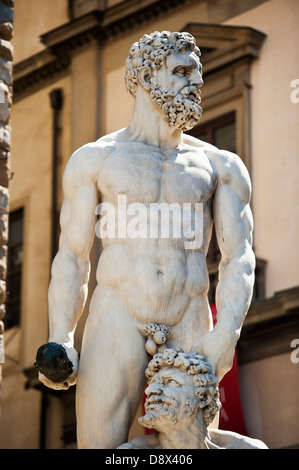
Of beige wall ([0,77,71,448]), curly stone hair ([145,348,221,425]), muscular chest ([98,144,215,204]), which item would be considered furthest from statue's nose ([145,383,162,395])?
beige wall ([0,77,71,448])

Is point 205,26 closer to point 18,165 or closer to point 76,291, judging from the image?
point 18,165

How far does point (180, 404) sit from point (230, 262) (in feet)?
3.02

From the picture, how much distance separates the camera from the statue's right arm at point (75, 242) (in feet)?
22.4

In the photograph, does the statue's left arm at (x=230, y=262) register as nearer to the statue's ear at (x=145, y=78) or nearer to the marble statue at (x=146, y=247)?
the marble statue at (x=146, y=247)

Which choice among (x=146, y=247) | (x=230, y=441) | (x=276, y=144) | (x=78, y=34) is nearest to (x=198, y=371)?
(x=230, y=441)

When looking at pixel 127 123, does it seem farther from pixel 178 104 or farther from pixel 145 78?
pixel 178 104

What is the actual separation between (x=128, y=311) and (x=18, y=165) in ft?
53.3

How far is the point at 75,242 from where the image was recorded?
6988 millimetres

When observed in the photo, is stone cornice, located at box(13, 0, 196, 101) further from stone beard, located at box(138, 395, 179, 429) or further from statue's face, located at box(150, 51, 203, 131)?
stone beard, located at box(138, 395, 179, 429)

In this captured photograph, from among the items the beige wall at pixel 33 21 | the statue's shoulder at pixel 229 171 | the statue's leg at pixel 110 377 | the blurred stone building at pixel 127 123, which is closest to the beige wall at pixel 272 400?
the blurred stone building at pixel 127 123

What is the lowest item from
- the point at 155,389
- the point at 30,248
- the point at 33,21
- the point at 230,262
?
the point at 155,389

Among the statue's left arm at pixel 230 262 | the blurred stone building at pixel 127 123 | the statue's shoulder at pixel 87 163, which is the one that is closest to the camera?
the statue's left arm at pixel 230 262

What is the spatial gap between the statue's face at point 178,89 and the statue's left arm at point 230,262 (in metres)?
0.29
